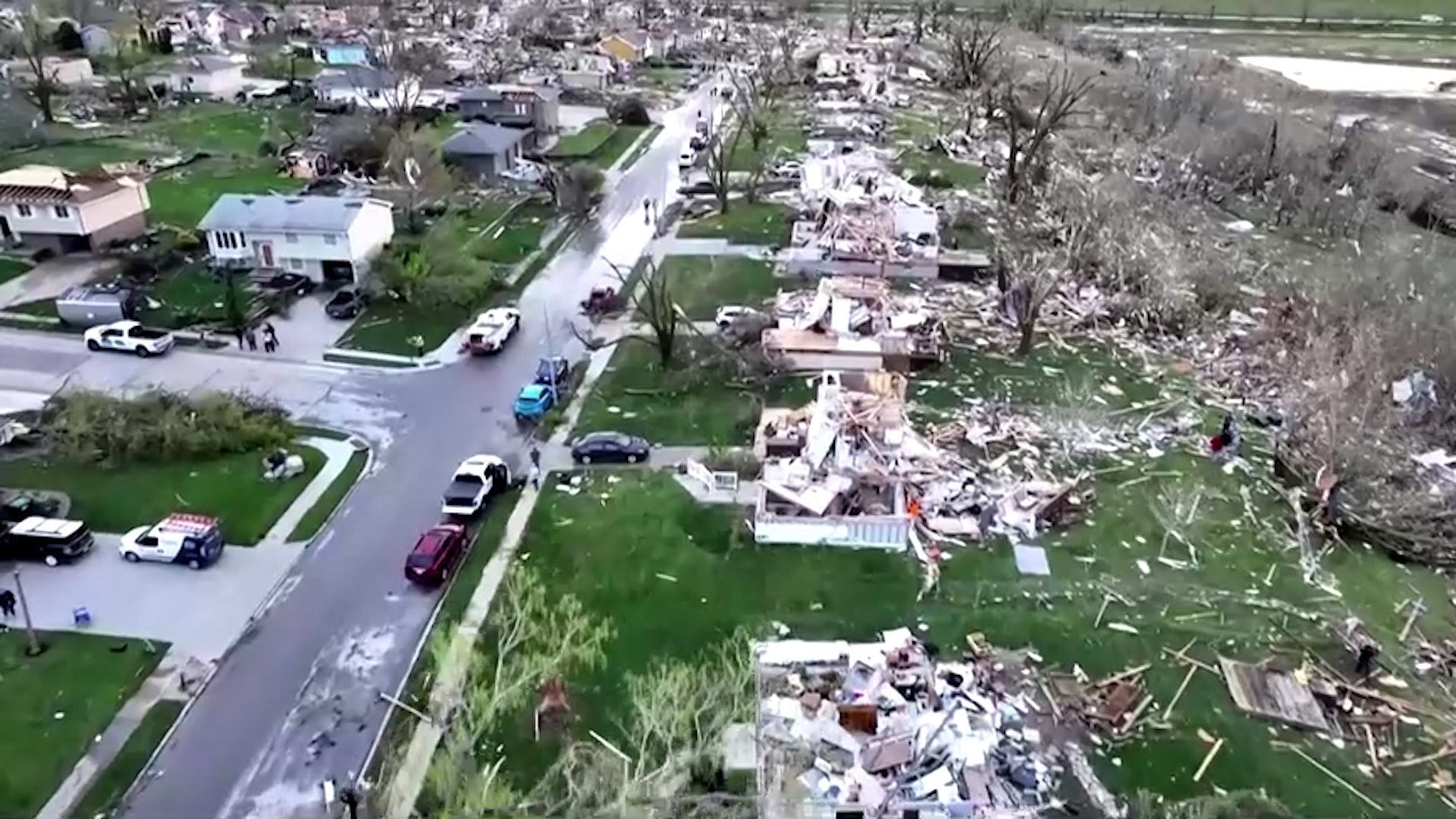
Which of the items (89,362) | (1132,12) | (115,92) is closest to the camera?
(89,362)

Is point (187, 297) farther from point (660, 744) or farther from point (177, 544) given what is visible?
point (660, 744)

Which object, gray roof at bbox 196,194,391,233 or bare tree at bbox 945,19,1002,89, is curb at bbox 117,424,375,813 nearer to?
gray roof at bbox 196,194,391,233

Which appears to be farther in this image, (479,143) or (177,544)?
(479,143)

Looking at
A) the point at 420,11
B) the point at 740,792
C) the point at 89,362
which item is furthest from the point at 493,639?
the point at 420,11

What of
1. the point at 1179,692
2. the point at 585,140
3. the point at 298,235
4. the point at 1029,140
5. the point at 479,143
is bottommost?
the point at 1179,692

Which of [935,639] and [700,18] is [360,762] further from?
[700,18]

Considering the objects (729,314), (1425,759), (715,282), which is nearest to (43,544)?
(729,314)
